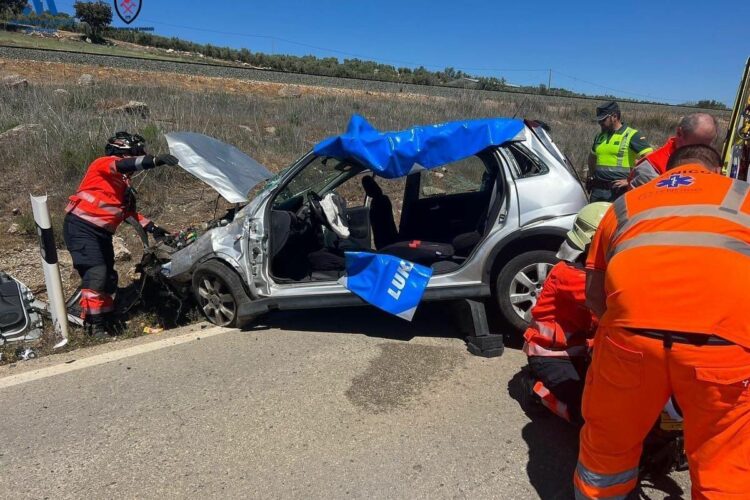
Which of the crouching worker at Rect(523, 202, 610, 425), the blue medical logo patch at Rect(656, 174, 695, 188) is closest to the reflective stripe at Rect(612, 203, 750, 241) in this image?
the blue medical logo patch at Rect(656, 174, 695, 188)

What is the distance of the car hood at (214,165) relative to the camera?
14.6ft

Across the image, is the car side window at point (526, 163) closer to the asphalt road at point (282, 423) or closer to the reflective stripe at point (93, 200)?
the asphalt road at point (282, 423)

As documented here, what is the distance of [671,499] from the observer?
250 centimetres

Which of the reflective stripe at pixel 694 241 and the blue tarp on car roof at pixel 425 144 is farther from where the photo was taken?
the blue tarp on car roof at pixel 425 144

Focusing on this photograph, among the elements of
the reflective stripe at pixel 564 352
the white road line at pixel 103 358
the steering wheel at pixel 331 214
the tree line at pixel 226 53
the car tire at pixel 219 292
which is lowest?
the white road line at pixel 103 358

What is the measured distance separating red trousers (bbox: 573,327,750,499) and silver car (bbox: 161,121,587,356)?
1.86 m

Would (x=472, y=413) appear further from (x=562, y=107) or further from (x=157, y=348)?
(x=562, y=107)

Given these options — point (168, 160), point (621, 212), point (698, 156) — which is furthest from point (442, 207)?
point (621, 212)

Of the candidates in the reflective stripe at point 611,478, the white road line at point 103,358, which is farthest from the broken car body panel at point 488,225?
the reflective stripe at point 611,478

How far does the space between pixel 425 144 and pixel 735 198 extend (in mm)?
2381

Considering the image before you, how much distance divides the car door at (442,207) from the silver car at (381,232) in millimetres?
11

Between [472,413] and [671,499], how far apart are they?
113 cm

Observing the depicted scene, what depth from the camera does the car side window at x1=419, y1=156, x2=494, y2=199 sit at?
498 cm

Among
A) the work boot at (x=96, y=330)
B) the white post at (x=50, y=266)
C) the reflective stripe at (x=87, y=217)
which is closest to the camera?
the white post at (x=50, y=266)
